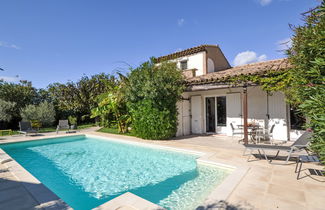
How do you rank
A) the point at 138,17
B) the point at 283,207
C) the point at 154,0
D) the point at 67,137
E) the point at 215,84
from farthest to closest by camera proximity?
the point at 67,137, the point at 138,17, the point at 154,0, the point at 215,84, the point at 283,207

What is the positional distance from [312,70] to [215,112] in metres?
8.77

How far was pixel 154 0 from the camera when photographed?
1253cm

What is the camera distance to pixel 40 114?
20.2 metres

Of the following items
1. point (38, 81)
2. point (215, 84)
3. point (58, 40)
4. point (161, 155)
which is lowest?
point (161, 155)

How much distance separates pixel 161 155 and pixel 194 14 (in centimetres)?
1187

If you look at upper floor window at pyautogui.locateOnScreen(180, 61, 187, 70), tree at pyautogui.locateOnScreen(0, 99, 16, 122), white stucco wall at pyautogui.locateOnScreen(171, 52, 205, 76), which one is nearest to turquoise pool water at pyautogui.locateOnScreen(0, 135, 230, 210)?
white stucco wall at pyautogui.locateOnScreen(171, 52, 205, 76)

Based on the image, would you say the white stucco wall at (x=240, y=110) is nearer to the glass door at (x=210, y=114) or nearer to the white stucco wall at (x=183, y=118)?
Answer: the white stucco wall at (x=183, y=118)

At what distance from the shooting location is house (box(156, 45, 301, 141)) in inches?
408

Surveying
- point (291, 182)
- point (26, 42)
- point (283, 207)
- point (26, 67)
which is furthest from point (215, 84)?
point (26, 67)

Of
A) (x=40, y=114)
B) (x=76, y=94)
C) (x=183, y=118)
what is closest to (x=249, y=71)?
(x=183, y=118)

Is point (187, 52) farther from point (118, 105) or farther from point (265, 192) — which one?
point (265, 192)

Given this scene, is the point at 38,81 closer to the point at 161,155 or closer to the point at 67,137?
the point at 67,137

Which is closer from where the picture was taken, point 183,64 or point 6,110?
point 183,64

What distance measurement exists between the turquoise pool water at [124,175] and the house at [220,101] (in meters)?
4.55
